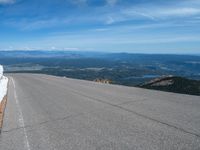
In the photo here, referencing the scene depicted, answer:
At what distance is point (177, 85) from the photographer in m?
16.4

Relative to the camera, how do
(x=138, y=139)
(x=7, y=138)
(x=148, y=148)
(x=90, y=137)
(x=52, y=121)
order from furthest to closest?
(x=52, y=121), (x=7, y=138), (x=90, y=137), (x=138, y=139), (x=148, y=148)

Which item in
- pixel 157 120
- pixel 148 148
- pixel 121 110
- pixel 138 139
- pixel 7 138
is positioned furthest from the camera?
pixel 121 110

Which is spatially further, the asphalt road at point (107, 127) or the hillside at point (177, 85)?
the hillside at point (177, 85)

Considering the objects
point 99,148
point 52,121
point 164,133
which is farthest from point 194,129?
point 52,121

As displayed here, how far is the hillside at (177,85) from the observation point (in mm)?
15109

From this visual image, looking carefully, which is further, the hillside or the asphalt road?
the hillside

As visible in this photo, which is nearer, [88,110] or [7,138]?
[7,138]

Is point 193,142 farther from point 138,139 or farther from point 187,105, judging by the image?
point 187,105

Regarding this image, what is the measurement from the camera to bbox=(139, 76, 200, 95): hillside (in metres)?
15.1

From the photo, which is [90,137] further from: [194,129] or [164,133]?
[194,129]

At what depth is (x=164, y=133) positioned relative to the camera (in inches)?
255

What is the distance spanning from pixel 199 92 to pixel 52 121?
8.35 m

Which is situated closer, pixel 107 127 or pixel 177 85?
pixel 107 127

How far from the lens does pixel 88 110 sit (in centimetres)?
1020
